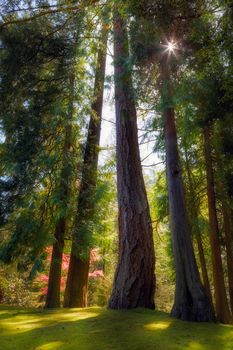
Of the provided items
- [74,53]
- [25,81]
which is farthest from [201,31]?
[25,81]

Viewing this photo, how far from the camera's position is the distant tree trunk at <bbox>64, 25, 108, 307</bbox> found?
712 centimetres

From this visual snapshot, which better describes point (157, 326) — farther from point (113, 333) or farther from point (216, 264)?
point (216, 264)

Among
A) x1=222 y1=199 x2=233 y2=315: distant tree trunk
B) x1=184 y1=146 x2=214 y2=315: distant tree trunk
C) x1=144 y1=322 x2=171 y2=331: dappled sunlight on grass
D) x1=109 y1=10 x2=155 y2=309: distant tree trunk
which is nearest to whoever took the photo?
x1=144 y1=322 x2=171 y2=331: dappled sunlight on grass

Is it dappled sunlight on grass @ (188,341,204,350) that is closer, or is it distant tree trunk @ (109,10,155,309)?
dappled sunlight on grass @ (188,341,204,350)

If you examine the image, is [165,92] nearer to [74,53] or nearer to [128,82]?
[128,82]

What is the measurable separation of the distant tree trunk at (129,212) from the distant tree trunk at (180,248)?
0.81 m

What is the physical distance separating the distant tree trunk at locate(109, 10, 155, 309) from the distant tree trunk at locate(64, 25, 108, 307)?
1.64 meters

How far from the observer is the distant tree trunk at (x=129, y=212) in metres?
5.34

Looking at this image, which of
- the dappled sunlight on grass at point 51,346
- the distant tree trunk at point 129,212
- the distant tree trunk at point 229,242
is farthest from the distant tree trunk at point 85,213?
the dappled sunlight on grass at point 51,346

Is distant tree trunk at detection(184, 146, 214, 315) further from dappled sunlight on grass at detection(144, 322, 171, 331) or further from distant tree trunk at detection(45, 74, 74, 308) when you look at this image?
dappled sunlight on grass at detection(144, 322, 171, 331)

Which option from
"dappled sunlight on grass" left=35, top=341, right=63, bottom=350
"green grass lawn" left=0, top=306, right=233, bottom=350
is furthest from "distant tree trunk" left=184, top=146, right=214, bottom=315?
"dappled sunlight on grass" left=35, top=341, right=63, bottom=350

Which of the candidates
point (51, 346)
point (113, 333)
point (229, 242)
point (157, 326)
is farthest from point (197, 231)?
point (51, 346)

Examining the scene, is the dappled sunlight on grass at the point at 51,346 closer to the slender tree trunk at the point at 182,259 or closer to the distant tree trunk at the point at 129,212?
the slender tree trunk at the point at 182,259

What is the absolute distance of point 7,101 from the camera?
25.6ft
